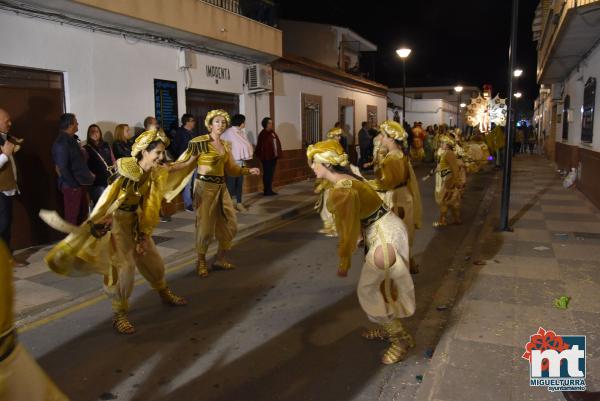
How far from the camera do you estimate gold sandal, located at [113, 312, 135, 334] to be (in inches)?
183

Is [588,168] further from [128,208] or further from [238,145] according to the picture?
[128,208]

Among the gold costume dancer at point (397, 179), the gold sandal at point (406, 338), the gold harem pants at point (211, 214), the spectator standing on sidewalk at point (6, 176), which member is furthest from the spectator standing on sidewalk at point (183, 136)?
the gold sandal at point (406, 338)

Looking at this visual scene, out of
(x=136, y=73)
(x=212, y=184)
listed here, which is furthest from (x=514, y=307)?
(x=136, y=73)

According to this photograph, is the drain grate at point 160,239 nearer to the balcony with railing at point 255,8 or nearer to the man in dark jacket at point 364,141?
the balcony with railing at point 255,8

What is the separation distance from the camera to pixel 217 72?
12.2 meters

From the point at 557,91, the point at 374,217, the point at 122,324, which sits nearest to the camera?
the point at 374,217

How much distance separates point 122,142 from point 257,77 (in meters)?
5.28

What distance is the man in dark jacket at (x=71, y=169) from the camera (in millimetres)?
7273

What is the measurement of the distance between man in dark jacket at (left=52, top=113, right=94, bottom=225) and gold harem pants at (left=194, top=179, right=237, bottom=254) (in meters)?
2.30

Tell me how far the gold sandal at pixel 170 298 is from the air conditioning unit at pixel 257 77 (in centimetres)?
879

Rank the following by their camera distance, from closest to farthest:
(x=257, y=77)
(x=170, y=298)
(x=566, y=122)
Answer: (x=170, y=298) → (x=257, y=77) → (x=566, y=122)

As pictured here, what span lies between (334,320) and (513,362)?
1.72 meters

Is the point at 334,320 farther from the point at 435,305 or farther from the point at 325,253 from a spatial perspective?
the point at 325,253

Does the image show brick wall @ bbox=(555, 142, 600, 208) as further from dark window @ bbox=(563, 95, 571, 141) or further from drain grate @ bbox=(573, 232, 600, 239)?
drain grate @ bbox=(573, 232, 600, 239)
